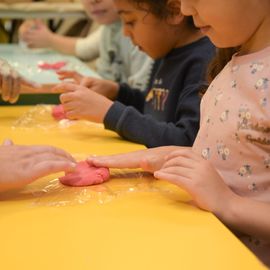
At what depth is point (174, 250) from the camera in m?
0.50

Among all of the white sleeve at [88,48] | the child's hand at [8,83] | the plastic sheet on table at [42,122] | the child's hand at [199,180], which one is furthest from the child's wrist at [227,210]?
the white sleeve at [88,48]

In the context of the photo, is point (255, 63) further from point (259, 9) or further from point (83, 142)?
point (83, 142)

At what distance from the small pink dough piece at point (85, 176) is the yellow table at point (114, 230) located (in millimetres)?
13

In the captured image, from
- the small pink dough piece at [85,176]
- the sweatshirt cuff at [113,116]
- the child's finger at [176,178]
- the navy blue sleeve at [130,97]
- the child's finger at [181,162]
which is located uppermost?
the child's finger at [181,162]

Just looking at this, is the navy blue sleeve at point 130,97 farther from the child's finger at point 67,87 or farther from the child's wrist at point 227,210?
the child's wrist at point 227,210

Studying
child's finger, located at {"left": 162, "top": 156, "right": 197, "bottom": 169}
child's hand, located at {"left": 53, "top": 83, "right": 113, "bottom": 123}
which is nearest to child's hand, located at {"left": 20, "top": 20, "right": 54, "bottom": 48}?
child's hand, located at {"left": 53, "top": 83, "right": 113, "bottom": 123}

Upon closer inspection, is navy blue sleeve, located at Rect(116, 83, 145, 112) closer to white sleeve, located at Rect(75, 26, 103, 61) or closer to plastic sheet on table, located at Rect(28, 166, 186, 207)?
plastic sheet on table, located at Rect(28, 166, 186, 207)

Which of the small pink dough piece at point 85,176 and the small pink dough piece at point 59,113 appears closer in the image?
the small pink dough piece at point 85,176

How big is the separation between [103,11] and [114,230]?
1.57 meters

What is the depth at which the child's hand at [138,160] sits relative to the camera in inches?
29.5

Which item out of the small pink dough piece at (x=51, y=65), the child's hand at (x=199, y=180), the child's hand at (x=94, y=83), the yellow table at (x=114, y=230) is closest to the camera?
the yellow table at (x=114, y=230)

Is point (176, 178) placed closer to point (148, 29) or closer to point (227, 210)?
point (227, 210)

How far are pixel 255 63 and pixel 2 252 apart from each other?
1.41 ft

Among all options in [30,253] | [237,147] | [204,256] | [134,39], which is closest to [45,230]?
[30,253]
